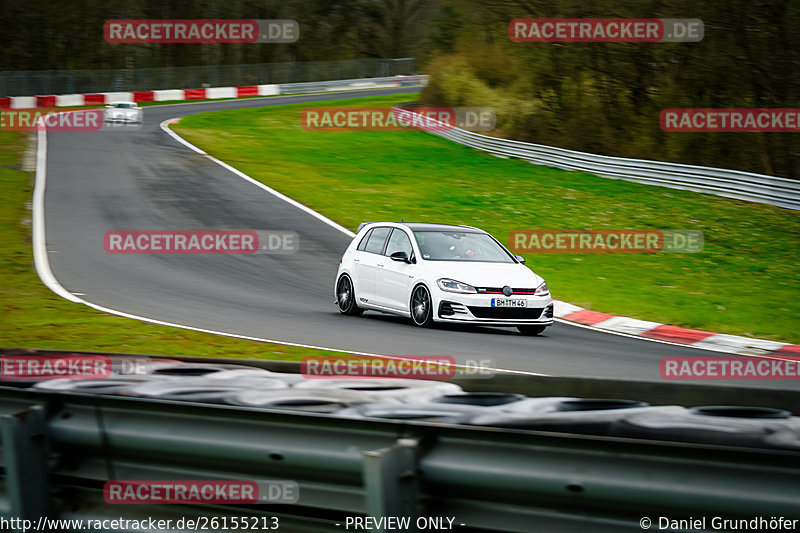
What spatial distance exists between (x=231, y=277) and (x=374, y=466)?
1436cm

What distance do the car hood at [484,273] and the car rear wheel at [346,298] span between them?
1.70 meters

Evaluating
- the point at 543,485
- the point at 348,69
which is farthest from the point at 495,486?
the point at 348,69

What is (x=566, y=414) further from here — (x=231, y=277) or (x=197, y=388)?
(x=231, y=277)

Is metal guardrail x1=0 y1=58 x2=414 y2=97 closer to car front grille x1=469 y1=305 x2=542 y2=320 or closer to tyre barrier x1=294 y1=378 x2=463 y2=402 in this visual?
car front grille x1=469 y1=305 x2=542 y2=320

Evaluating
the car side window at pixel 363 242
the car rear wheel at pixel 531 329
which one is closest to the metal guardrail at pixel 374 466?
the car rear wheel at pixel 531 329

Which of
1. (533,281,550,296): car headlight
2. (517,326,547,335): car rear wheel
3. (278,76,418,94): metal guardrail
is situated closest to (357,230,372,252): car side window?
(517,326,547,335): car rear wheel

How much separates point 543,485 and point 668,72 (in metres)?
37.4

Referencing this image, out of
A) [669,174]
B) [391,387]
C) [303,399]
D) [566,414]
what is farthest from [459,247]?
[669,174]

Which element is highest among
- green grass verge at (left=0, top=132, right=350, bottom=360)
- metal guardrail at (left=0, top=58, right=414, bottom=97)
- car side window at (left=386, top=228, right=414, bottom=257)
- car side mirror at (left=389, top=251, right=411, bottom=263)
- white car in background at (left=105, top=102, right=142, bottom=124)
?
metal guardrail at (left=0, top=58, right=414, bottom=97)

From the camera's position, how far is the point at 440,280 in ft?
42.6

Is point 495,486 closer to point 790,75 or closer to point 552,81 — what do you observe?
point 790,75

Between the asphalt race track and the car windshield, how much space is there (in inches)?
43.5

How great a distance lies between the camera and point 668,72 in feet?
124

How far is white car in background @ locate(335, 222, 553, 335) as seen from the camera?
12945 millimetres
